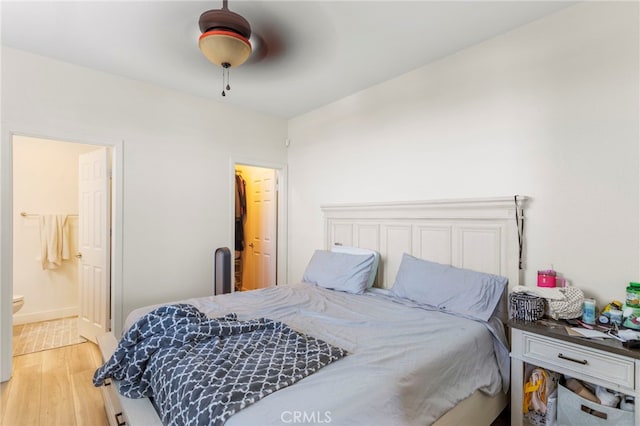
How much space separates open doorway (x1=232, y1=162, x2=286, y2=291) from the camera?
420cm

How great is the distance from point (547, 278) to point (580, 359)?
49cm

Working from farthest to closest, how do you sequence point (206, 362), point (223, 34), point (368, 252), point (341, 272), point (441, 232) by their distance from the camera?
point (368, 252) < point (341, 272) < point (441, 232) < point (223, 34) < point (206, 362)

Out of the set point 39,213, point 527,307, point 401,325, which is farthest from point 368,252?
point 39,213

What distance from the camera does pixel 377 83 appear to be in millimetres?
3084

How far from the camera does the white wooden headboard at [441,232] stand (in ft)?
7.09

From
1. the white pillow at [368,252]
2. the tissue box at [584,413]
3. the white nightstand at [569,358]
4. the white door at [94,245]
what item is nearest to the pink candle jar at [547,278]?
the white nightstand at [569,358]

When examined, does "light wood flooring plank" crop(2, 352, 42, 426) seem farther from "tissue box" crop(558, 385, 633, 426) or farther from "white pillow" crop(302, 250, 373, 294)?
"tissue box" crop(558, 385, 633, 426)

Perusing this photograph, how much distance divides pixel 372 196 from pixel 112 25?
246 cm

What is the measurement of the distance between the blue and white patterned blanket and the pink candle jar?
1.35 m

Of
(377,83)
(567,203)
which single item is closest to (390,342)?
(567,203)

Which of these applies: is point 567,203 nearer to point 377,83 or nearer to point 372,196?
point 372,196

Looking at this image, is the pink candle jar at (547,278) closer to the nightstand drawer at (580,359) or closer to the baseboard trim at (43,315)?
the nightstand drawer at (580,359)

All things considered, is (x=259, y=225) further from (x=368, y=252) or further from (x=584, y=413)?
(x=584, y=413)

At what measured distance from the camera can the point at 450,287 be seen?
2193mm
